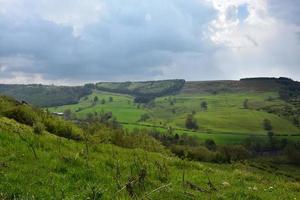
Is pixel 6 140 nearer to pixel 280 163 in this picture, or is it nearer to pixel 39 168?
pixel 39 168

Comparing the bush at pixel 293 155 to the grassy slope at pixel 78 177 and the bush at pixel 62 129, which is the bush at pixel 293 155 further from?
the grassy slope at pixel 78 177

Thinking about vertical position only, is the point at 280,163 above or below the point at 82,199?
below

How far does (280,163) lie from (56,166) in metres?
160

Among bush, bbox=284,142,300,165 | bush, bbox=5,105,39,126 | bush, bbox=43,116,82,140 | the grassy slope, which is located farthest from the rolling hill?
bush, bbox=284,142,300,165

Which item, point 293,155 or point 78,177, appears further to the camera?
point 293,155

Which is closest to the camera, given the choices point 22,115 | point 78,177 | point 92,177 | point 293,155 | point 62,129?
point 78,177

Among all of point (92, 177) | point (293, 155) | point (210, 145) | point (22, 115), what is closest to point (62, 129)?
point (22, 115)

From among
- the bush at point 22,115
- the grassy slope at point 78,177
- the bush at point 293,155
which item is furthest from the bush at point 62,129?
the bush at point 293,155

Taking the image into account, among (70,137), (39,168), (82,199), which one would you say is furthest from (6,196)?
(70,137)

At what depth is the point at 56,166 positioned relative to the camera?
1544 cm

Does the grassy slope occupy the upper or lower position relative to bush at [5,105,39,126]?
lower

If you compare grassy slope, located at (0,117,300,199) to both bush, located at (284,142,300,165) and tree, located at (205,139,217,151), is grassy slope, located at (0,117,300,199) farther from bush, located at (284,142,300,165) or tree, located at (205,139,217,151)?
bush, located at (284,142,300,165)

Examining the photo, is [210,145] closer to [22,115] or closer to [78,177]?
[22,115]

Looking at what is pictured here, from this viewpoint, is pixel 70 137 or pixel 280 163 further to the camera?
pixel 280 163
